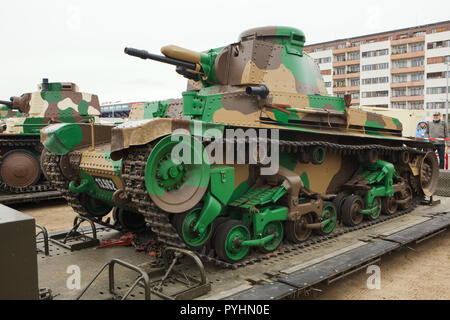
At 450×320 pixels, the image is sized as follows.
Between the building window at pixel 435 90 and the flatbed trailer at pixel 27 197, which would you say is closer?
the flatbed trailer at pixel 27 197

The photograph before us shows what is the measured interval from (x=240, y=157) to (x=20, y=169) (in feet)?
28.9

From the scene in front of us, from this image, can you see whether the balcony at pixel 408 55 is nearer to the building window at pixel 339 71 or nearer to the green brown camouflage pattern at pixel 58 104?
the building window at pixel 339 71

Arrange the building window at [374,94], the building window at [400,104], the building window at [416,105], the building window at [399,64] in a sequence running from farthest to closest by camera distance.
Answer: the building window at [374,94] < the building window at [400,104] < the building window at [399,64] < the building window at [416,105]

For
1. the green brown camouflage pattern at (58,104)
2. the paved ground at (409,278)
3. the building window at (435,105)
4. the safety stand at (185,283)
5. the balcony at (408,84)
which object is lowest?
the paved ground at (409,278)

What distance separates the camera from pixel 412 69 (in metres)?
57.5

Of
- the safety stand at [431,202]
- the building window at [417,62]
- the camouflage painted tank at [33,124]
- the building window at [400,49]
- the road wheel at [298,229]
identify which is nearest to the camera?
the road wheel at [298,229]

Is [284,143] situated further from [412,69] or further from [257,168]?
[412,69]

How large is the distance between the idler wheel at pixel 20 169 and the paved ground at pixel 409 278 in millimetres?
9876

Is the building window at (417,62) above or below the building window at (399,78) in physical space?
above

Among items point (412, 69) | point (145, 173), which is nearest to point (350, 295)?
point (145, 173)

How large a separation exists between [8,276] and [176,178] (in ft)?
8.70

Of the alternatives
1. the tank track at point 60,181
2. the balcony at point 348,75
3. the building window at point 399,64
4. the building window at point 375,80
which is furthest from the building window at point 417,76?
the tank track at point 60,181

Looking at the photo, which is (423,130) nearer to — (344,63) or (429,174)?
(429,174)

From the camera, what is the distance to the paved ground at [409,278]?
Answer: 215 inches
